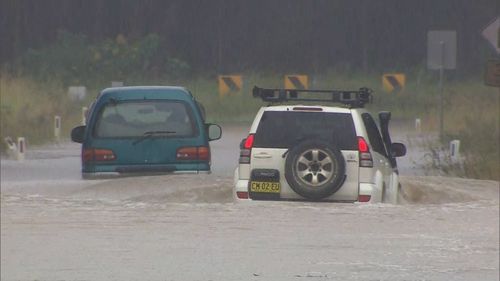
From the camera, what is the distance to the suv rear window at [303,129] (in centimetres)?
744

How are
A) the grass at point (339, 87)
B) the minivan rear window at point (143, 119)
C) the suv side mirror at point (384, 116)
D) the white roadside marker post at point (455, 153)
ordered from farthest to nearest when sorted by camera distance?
the white roadside marker post at point (455, 153) → the grass at point (339, 87) → the minivan rear window at point (143, 119) → the suv side mirror at point (384, 116)

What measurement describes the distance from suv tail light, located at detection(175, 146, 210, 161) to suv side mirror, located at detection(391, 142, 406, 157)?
3.41 ft

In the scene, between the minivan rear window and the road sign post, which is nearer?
the minivan rear window

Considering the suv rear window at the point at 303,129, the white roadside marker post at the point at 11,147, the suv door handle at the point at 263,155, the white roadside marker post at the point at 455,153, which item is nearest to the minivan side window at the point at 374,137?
the suv rear window at the point at 303,129

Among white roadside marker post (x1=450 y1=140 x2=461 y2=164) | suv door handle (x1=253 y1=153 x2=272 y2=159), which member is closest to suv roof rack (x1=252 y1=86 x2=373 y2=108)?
suv door handle (x1=253 y1=153 x2=272 y2=159)

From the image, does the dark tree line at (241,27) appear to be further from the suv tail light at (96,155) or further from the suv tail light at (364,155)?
the suv tail light at (96,155)

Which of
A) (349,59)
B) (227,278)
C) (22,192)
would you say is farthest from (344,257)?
(22,192)

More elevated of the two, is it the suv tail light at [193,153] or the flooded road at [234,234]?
the suv tail light at [193,153]

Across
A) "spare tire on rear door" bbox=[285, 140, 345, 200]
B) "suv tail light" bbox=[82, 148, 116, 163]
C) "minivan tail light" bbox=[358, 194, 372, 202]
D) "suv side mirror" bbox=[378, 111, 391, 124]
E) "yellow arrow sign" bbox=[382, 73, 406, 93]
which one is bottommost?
"minivan tail light" bbox=[358, 194, 372, 202]

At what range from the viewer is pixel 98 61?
6820mm

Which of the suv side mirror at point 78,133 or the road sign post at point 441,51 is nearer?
the suv side mirror at point 78,133

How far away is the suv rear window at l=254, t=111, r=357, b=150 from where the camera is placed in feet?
24.4

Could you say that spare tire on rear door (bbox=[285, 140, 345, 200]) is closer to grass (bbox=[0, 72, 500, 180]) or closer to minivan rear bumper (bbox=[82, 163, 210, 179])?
grass (bbox=[0, 72, 500, 180])

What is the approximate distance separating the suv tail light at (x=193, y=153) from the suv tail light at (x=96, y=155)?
18.1 inches
